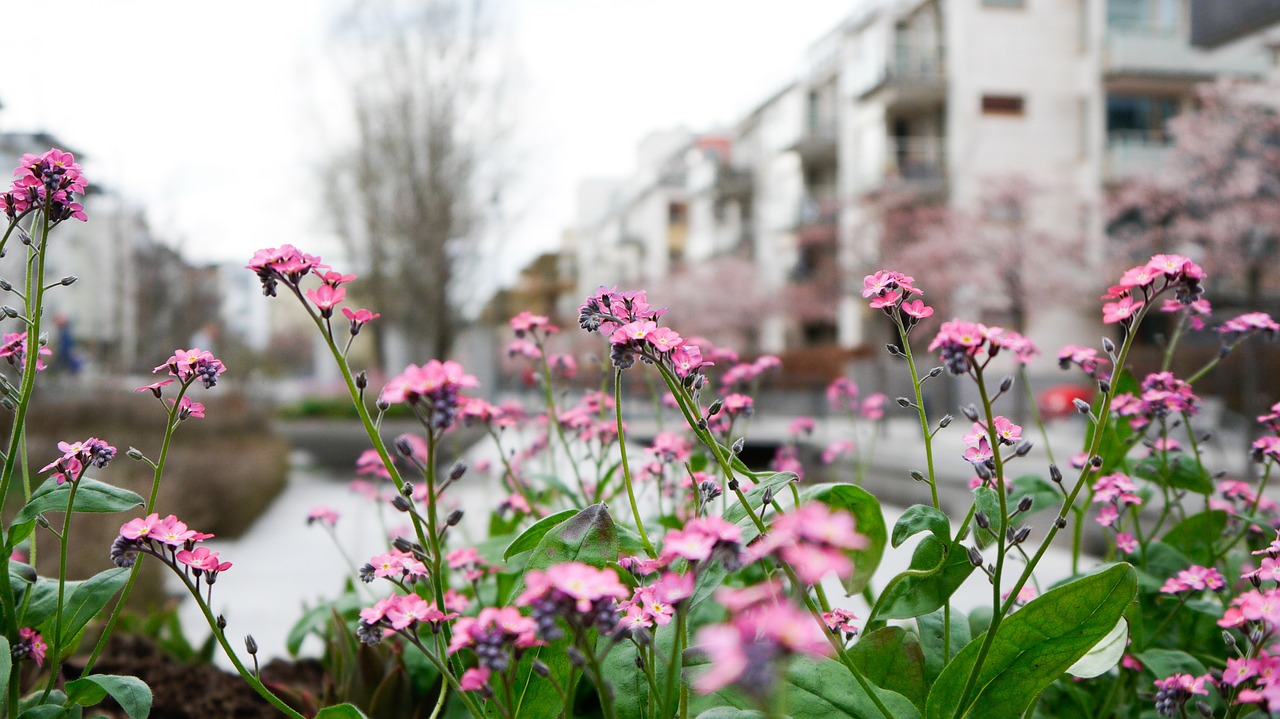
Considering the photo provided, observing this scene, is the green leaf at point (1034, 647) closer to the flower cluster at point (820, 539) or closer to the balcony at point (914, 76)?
the flower cluster at point (820, 539)

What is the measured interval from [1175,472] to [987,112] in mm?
19375

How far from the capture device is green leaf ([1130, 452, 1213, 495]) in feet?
5.21

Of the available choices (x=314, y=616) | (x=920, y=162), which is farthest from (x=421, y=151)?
→ (x=314, y=616)

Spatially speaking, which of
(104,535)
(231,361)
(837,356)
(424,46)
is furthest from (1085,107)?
(104,535)

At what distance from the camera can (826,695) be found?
104 centimetres

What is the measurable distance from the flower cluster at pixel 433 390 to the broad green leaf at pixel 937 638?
2.69 ft

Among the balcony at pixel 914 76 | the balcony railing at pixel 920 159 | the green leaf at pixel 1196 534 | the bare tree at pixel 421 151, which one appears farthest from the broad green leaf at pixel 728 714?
the balcony at pixel 914 76

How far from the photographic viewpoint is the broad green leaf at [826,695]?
102 centimetres

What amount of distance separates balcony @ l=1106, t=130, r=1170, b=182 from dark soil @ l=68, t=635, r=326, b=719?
62.3 ft

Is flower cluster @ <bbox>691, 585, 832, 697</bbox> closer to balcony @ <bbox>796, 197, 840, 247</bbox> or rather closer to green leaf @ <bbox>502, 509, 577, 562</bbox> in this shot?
green leaf @ <bbox>502, 509, 577, 562</bbox>

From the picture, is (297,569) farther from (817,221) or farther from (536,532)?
(817,221)

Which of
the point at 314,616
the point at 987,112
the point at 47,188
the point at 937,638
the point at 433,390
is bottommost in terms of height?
the point at 314,616

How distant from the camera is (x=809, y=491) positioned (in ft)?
3.98

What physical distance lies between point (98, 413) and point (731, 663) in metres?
7.39
